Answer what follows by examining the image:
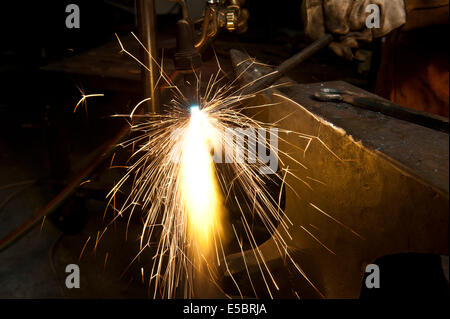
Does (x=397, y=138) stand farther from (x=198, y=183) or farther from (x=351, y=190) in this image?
(x=198, y=183)

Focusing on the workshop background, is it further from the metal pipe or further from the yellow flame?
the metal pipe

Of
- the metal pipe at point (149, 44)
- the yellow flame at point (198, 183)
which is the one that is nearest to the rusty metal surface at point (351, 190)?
the yellow flame at point (198, 183)

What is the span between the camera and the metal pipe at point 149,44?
1233 millimetres

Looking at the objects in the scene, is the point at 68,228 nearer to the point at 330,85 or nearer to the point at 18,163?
the point at 18,163

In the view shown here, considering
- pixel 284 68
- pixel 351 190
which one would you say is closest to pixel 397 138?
pixel 351 190

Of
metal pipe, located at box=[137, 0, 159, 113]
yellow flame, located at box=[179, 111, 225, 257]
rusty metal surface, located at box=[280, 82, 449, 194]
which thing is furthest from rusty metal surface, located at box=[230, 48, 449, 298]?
metal pipe, located at box=[137, 0, 159, 113]

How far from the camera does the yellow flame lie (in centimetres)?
176

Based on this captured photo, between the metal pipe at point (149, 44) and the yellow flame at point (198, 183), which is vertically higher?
the metal pipe at point (149, 44)

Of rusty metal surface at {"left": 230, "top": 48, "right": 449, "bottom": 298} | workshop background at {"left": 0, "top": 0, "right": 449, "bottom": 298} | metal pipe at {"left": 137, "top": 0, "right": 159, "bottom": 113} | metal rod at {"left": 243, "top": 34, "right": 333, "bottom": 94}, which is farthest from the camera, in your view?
workshop background at {"left": 0, "top": 0, "right": 449, "bottom": 298}

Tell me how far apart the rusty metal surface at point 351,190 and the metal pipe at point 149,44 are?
23.8 inches

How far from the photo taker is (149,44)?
1282 mm

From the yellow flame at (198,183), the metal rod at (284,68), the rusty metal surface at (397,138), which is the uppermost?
the metal rod at (284,68)

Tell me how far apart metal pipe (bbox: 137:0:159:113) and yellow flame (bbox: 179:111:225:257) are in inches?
16.6

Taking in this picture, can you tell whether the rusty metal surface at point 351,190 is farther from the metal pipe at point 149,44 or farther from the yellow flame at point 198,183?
the metal pipe at point 149,44
